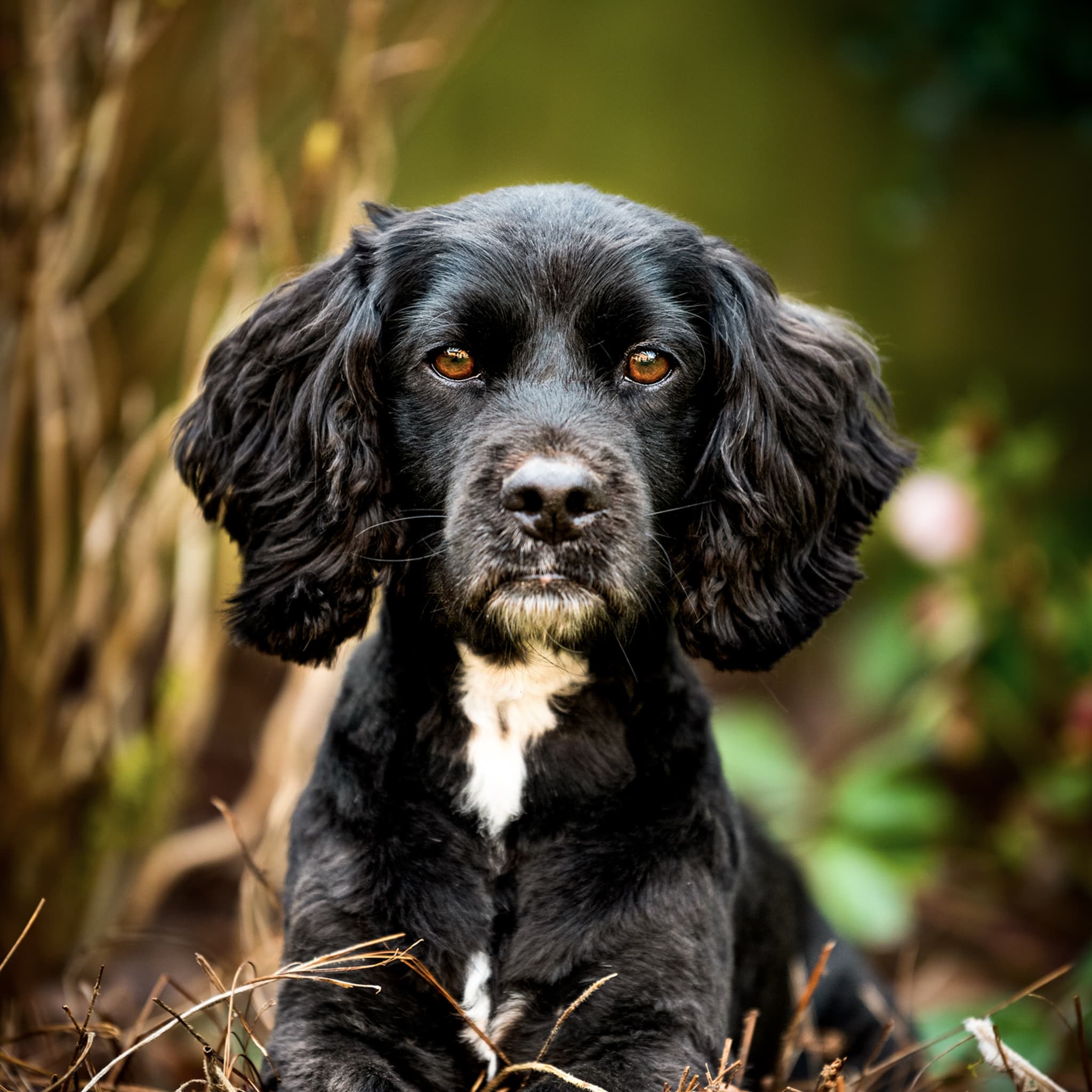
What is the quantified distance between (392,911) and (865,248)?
4360 mm

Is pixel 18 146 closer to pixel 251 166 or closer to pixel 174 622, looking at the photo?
pixel 251 166

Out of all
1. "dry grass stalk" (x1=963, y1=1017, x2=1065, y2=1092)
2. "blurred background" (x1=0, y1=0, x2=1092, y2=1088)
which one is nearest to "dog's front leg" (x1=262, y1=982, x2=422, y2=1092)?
"blurred background" (x1=0, y1=0, x2=1092, y2=1088)

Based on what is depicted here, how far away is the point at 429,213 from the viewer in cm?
239

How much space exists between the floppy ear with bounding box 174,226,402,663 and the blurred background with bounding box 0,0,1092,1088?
2.50 ft

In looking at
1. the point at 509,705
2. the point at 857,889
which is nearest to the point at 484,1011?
the point at 509,705

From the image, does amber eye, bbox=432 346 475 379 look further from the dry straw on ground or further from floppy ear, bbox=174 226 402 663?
the dry straw on ground

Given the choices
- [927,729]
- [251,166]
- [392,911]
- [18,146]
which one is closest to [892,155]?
[927,729]

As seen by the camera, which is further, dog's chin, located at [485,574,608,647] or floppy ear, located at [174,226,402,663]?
floppy ear, located at [174,226,402,663]

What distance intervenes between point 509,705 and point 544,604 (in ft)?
0.81

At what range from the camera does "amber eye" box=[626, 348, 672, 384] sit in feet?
7.47

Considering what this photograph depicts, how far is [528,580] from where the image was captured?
83.7 inches

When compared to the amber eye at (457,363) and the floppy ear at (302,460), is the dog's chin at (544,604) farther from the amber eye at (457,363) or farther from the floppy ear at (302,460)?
the amber eye at (457,363)

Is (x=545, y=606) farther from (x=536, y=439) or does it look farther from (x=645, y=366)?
(x=645, y=366)

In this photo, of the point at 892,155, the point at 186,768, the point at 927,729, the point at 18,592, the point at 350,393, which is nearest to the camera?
the point at 350,393
